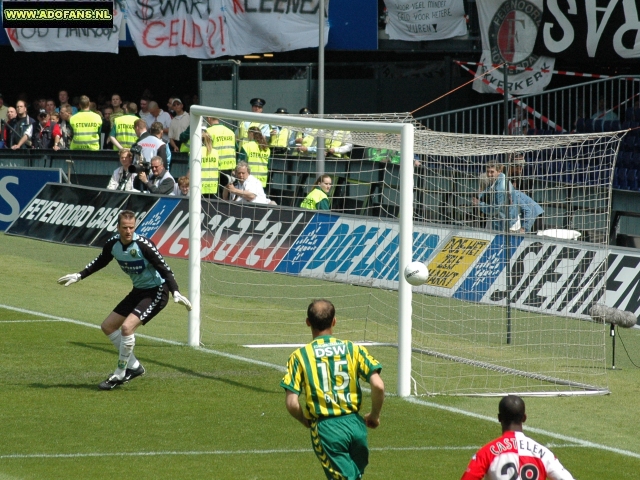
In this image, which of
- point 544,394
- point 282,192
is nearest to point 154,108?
point 282,192

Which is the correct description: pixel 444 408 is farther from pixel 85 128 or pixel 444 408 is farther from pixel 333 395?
pixel 85 128

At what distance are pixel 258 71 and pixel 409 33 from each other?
142 inches

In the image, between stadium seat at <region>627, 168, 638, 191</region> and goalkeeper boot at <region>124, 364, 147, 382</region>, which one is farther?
stadium seat at <region>627, 168, 638, 191</region>

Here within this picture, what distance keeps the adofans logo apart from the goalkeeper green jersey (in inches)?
670

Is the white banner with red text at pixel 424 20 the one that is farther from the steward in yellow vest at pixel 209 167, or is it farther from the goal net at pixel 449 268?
the steward in yellow vest at pixel 209 167

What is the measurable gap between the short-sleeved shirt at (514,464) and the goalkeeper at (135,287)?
613cm

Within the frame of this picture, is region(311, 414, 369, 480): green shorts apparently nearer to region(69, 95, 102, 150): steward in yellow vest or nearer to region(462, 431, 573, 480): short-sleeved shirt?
region(462, 431, 573, 480): short-sleeved shirt

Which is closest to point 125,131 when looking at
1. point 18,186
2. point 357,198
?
point 18,186

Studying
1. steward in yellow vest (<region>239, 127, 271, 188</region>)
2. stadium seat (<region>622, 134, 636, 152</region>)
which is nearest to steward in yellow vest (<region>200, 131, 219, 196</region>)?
steward in yellow vest (<region>239, 127, 271, 188</region>)

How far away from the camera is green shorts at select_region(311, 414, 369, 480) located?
21.8 feet

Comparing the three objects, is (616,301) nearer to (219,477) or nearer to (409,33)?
(219,477)

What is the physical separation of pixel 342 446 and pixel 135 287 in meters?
5.32

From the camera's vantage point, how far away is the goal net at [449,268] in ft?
39.4

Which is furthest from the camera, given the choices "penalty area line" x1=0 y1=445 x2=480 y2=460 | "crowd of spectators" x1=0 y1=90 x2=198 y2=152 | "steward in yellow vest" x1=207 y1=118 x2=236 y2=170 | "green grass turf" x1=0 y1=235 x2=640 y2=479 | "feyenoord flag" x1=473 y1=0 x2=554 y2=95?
"crowd of spectators" x1=0 y1=90 x2=198 y2=152
